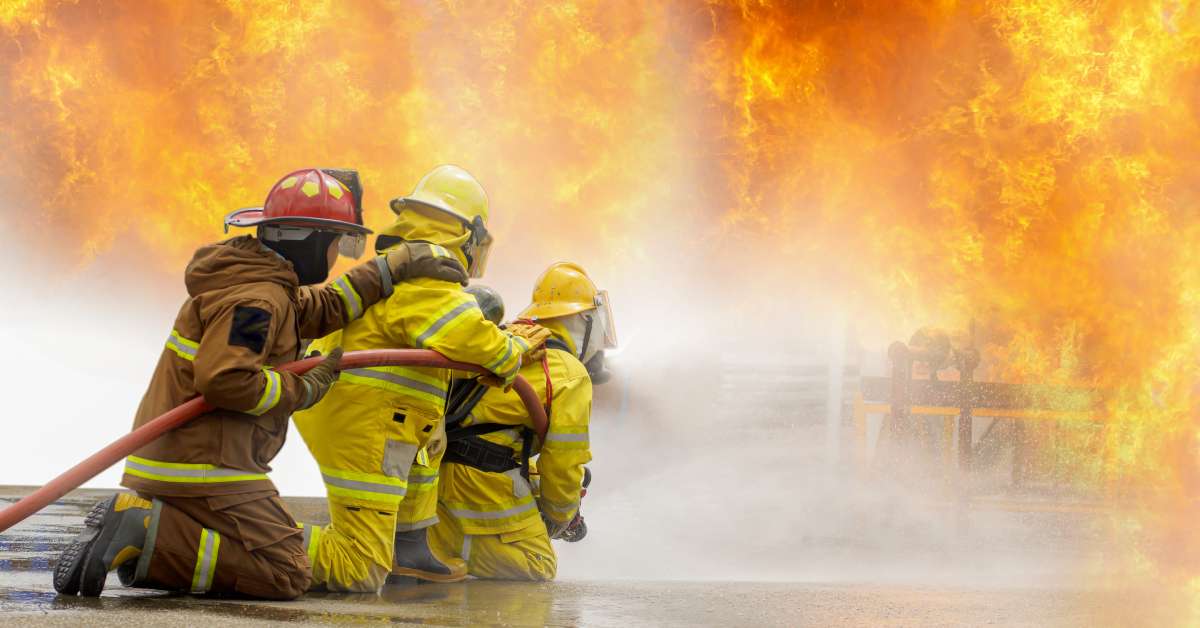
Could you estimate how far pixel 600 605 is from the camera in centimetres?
443

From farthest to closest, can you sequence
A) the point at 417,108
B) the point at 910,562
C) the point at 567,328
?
the point at 417,108
the point at 910,562
the point at 567,328

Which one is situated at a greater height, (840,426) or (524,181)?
(524,181)

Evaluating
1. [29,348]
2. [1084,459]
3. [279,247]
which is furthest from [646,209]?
[279,247]

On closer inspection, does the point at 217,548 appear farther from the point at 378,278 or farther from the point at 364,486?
the point at 378,278

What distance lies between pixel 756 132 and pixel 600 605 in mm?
6519

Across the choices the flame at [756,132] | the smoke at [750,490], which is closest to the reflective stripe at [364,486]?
the smoke at [750,490]

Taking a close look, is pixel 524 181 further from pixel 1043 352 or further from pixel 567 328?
pixel 567 328

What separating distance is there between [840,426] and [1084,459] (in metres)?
1.93

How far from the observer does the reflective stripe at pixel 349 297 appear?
4.32 meters

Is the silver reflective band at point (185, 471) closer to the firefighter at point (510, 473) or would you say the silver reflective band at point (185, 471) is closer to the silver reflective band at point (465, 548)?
the firefighter at point (510, 473)

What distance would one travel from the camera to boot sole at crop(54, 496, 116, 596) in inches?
146

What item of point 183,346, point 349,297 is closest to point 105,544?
point 183,346

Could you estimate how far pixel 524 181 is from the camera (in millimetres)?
10914

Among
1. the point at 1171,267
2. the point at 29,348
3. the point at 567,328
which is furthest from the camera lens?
the point at 29,348
